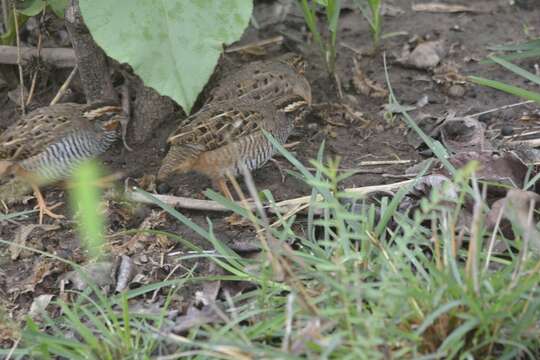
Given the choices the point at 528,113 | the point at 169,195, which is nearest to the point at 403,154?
the point at 528,113

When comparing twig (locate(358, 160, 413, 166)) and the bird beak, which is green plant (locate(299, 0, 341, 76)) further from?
the bird beak

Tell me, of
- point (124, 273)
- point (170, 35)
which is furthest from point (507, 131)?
point (124, 273)

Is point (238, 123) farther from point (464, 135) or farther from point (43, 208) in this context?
point (464, 135)

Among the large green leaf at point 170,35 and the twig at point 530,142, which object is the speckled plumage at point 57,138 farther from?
the twig at point 530,142

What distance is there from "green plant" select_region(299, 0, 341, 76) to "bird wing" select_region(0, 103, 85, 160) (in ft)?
5.20

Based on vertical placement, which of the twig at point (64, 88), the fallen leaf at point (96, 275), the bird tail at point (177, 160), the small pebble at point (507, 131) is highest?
the twig at point (64, 88)

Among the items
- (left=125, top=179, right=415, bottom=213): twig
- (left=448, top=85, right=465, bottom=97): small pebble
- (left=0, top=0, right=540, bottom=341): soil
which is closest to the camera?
(left=0, top=0, right=540, bottom=341): soil

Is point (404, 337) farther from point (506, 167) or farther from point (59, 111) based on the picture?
point (59, 111)

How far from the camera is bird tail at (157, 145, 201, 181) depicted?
16.4ft

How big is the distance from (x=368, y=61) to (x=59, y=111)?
7.47 ft

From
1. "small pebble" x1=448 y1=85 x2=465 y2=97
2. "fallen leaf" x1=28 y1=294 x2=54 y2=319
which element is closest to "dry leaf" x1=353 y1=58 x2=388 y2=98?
"small pebble" x1=448 y1=85 x2=465 y2=97

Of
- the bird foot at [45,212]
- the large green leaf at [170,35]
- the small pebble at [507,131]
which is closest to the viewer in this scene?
the large green leaf at [170,35]

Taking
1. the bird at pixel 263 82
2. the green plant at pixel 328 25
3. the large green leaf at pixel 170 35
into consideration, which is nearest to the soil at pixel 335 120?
the green plant at pixel 328 25

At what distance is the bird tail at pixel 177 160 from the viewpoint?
499cm
